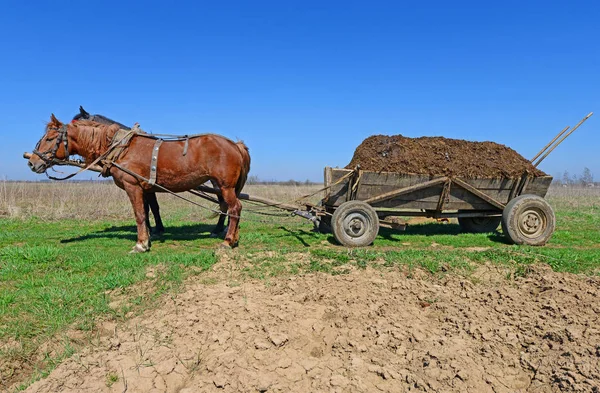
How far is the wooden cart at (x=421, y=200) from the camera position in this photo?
7.09 meters

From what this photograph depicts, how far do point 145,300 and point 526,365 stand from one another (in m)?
3.97

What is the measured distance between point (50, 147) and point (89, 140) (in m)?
0.63

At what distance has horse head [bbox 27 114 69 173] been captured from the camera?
6715mm

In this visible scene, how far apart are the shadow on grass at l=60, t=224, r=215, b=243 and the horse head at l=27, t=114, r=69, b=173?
1.71 m

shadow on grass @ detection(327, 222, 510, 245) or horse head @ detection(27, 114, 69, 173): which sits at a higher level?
horse head @ detection(27, 114, 69, 173)

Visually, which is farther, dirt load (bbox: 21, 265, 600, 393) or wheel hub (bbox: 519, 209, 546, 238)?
wheel hub (bbox: 519, 209, 546, 238)

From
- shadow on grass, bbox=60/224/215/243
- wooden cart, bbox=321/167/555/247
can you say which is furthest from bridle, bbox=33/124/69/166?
wooden cart, bbox=321/167/555/247

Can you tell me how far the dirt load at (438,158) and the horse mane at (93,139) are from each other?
449 centimetres

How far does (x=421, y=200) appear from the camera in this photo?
7.60 m

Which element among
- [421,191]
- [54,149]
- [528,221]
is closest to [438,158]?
[421,191]

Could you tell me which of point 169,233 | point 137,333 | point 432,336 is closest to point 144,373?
point 137,333

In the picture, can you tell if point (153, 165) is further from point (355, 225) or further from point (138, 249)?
point (355, 225)

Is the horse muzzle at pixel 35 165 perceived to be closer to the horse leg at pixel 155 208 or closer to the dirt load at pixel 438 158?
the horse leg at pixel 155 208

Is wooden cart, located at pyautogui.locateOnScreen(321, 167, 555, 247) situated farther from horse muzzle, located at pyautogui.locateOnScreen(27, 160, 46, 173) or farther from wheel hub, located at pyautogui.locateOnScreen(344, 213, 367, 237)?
horse muzzle, located at pyautogui.locateOnScreen(27, 160, 46, 173)
